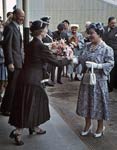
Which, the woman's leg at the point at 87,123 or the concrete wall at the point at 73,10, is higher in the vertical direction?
the concrete wall at the point at 73,10

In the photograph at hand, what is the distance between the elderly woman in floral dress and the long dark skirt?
668 millimetres

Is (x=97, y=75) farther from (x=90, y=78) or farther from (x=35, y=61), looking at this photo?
(x=35, y=61)

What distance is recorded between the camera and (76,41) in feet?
31.7

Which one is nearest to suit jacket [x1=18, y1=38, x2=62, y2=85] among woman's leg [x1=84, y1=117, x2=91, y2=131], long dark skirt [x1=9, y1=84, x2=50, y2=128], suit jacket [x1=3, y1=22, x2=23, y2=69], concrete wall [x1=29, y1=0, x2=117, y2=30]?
long dark skirt [x1=9, y1=84, x2=50, y2=128]

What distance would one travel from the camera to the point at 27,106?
5.03 metres

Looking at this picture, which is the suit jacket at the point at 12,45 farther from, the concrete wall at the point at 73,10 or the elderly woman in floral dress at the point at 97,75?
the concrete wall at the point at 73,10

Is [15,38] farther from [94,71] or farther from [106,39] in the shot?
[106,39]

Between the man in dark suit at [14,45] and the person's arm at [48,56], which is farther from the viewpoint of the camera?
the man in dark suit at [14,45]

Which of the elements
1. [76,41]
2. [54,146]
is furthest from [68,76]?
[54,146]

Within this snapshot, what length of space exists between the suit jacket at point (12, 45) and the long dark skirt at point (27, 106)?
0.89 m

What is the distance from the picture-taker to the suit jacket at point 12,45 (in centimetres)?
580

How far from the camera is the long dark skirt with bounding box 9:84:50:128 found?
16.5 feet

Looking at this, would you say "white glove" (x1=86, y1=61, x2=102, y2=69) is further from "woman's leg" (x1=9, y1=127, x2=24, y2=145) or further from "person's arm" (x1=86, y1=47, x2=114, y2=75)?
"woman's leg" (x1=9, y1=127, x2=24, y2=145)

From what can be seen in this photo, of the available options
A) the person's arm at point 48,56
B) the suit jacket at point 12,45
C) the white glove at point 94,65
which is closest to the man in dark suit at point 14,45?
the suit jacket at point 12,45
